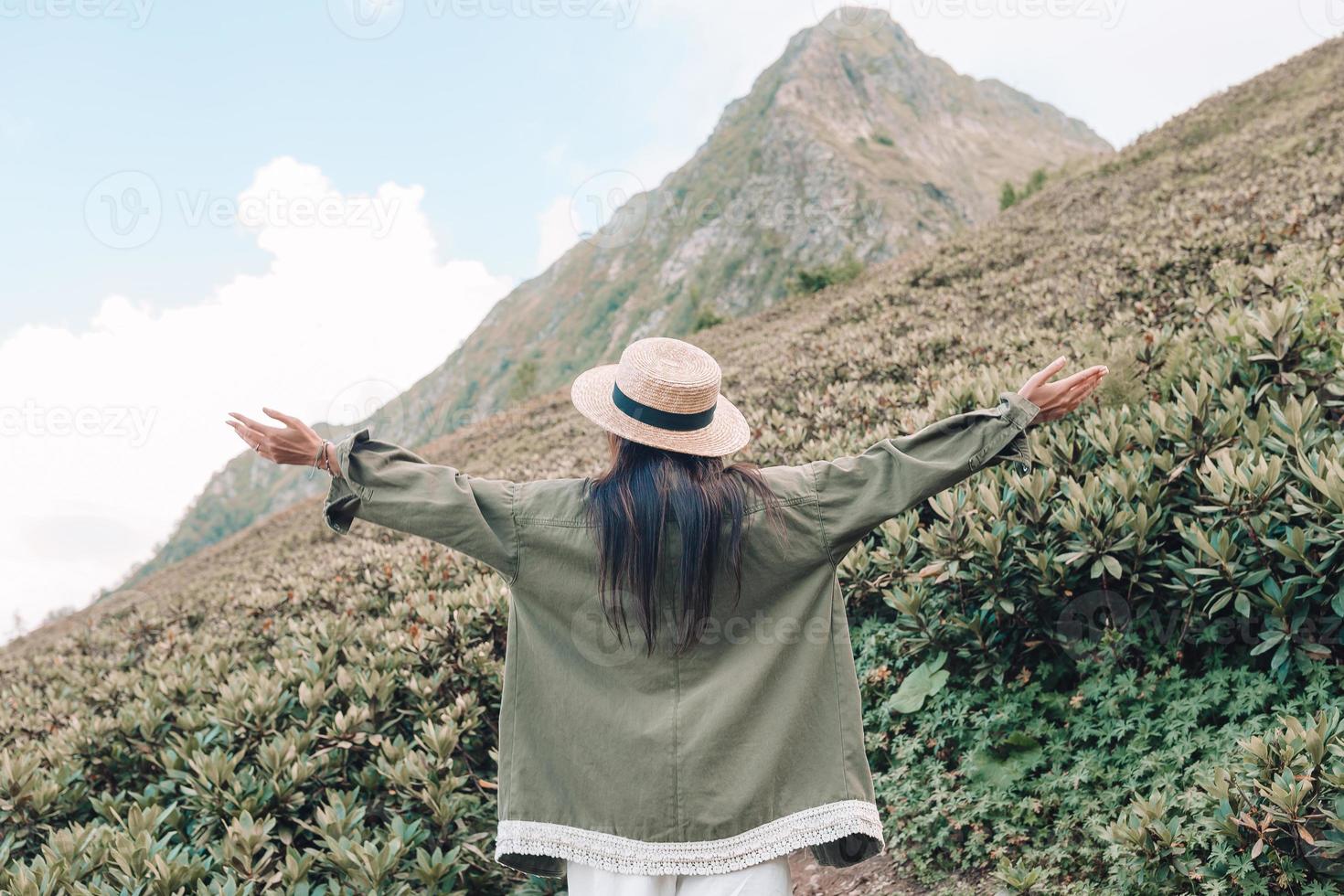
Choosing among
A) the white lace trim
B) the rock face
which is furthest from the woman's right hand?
the rock face

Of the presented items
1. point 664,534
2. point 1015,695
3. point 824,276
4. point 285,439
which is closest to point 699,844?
point 664,534

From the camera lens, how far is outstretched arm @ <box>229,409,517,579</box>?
7.19 feet

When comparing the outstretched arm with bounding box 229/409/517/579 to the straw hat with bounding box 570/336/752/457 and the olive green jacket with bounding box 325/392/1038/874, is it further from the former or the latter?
the straw hat with bounding box 570/336/752/457

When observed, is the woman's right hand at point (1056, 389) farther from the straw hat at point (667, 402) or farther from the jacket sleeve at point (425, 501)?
the jacket sleeve at point (425, 501)

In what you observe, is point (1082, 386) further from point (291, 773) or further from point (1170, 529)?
point (291, 773)

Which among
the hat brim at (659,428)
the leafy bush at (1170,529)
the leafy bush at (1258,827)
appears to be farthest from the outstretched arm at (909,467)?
the leafy bush at (1170,529)

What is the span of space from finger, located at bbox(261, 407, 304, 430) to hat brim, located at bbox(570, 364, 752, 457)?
772 mm

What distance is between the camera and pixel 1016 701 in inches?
139

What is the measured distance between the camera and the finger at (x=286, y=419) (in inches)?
89.4

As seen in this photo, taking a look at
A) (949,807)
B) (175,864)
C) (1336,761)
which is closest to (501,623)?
(175,864)

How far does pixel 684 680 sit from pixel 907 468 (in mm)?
821

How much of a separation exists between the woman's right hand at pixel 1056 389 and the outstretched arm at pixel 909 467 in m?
0.10

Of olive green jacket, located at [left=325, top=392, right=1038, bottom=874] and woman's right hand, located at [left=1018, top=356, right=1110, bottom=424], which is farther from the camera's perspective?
woman's right hand, located at [left=1018, top=356, right=1110, bottom=424]

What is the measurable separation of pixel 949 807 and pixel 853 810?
151 cm
